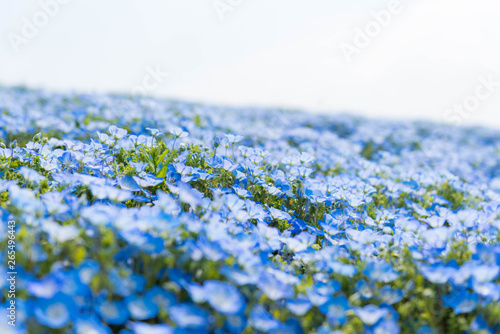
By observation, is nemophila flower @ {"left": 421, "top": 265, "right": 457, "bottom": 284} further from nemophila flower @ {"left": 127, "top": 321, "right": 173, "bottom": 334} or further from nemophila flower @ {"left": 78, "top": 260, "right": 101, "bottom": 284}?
nemophila flower @ {"left": 78, "top": 260, "right": 101, "bottom": 284}

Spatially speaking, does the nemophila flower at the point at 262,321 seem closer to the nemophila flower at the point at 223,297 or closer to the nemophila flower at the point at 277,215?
the nemophila flower at the point at 223,297

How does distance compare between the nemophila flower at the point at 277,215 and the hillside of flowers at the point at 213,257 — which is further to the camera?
the nemophila flower at the point at 277,215

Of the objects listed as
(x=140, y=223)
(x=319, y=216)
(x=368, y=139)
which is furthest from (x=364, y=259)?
(x=368, y=139)

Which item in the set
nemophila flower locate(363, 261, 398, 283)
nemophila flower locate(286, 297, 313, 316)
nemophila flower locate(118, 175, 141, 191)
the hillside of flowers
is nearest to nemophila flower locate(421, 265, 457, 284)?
the hillside of flowers

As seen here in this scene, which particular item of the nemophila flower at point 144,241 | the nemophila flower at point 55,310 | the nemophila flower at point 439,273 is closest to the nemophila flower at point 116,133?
the nemophila flower at point 144,241

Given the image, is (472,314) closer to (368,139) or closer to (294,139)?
(294,139)

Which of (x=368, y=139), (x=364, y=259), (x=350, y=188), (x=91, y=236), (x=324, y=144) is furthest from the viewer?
(x=368, y=139)

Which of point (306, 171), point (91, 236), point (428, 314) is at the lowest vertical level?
point (428, 314)
